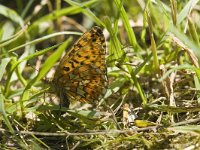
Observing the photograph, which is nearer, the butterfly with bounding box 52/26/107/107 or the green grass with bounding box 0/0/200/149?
the green grass with bounding box 0/0/200/149

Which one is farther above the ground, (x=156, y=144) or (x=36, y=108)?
(x=36, y=108)

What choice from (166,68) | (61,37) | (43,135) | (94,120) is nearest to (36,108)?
(43,135)

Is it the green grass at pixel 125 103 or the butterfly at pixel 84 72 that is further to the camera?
the butterfly at pixel 84 72

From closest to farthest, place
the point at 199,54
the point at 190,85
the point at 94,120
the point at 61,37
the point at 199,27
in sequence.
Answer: the point at 199,54 < the point at 94,120 < the point at 190,85 < the point at 199,27 < the point at 61,37

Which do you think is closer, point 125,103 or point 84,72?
point 84,72

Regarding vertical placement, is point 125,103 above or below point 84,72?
below

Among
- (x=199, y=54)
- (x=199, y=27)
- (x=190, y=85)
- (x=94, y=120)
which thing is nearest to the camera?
(x=199, y=54)

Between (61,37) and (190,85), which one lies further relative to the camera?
(61,37)

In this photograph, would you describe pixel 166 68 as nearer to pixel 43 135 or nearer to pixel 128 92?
pixel 128 92
